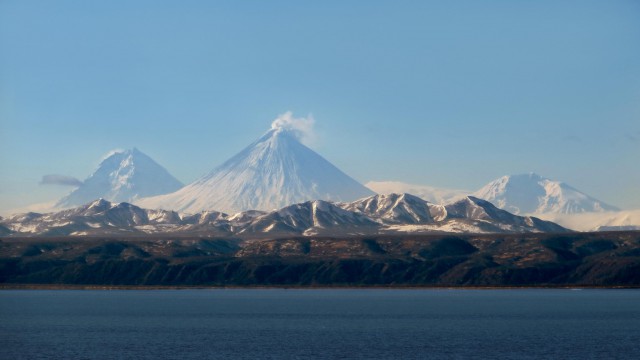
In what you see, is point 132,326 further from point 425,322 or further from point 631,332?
point 631,332

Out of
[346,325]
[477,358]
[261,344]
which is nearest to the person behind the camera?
[477,358]

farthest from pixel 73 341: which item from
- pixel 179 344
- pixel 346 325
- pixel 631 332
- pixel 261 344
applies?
pixel 631 332

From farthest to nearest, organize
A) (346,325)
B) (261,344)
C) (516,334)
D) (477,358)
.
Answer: (346,325)
(516,334)
(261,344)
(477,358)

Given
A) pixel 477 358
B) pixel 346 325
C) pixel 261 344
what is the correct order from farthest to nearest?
pixel 346 325
pixel 261 344
pixel 477 358

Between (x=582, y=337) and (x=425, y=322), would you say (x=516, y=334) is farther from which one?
(x=425, y=322)

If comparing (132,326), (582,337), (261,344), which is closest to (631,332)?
(582,337)

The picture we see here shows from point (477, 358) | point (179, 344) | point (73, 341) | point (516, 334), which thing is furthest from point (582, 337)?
point (73, 341)

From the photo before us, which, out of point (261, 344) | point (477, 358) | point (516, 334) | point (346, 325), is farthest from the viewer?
point (346, 325)

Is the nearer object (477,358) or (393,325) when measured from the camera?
(477,358)

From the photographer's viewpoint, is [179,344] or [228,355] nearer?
[228,355]
